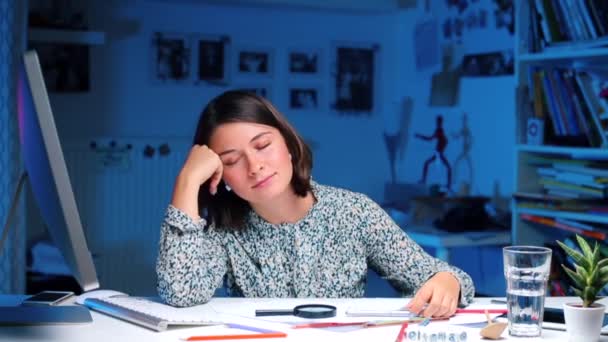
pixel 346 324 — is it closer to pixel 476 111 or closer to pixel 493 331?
pixel 493 331

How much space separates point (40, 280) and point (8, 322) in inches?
97.2

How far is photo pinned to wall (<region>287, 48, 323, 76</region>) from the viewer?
4.57 meters

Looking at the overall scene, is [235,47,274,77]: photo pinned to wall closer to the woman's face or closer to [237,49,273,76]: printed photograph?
[237,49,273,76]: printed photograph

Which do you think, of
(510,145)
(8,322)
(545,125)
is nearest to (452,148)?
(510,145)

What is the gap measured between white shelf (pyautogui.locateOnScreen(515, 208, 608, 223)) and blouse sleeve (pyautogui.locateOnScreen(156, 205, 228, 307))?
1713mm

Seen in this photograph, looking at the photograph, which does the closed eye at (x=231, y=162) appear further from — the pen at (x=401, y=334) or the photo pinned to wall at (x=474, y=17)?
the photo pinned to wall at (x=474, y=17)

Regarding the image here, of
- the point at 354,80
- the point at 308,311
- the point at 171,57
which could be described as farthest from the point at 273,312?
the point at 354,80

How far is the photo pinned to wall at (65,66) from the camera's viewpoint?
161 inches

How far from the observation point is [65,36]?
3918 mm

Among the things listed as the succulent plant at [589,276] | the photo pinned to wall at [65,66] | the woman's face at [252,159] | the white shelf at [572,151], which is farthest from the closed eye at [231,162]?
the photo pinned to wall at [65,66]

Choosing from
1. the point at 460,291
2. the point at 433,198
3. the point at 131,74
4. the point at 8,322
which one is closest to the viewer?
the point at 8,322

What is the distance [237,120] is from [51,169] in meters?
0.63

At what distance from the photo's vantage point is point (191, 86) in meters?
4.41

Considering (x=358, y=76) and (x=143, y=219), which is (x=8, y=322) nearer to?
(x=143, y=219)
